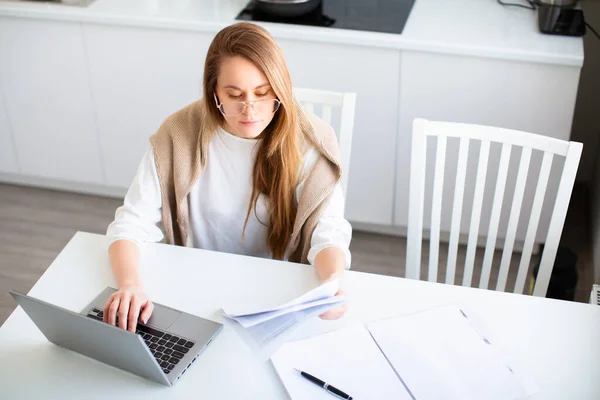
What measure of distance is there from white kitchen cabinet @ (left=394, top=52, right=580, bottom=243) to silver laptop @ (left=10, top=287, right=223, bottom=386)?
1314 millimetres

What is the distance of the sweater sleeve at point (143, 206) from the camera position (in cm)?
159

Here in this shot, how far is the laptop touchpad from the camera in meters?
1.38

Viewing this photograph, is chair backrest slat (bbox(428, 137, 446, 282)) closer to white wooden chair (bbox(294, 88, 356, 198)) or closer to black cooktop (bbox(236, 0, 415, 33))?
white wooden chair (bbox(294, 88, 356, 198))

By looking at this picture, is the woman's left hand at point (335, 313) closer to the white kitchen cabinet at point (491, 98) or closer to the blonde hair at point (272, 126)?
the blonde hair at point (272, 126)

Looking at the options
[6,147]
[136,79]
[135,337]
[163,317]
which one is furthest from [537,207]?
[6,147]

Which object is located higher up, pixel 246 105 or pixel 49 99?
pixel 246 105

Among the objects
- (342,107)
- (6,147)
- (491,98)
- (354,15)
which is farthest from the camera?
(6,147)

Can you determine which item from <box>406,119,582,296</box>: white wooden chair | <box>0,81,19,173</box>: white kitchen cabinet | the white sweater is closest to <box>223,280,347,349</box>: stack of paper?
the white sweater

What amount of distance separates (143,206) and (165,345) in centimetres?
38

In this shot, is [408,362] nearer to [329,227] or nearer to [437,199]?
[329,227]

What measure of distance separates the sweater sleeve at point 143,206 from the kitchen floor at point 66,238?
0.97 m

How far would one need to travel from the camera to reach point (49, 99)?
9.12ft

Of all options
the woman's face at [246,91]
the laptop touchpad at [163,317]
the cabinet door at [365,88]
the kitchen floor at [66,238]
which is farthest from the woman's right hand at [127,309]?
the cabinet door at [365,88]

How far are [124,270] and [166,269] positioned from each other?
89 mm
